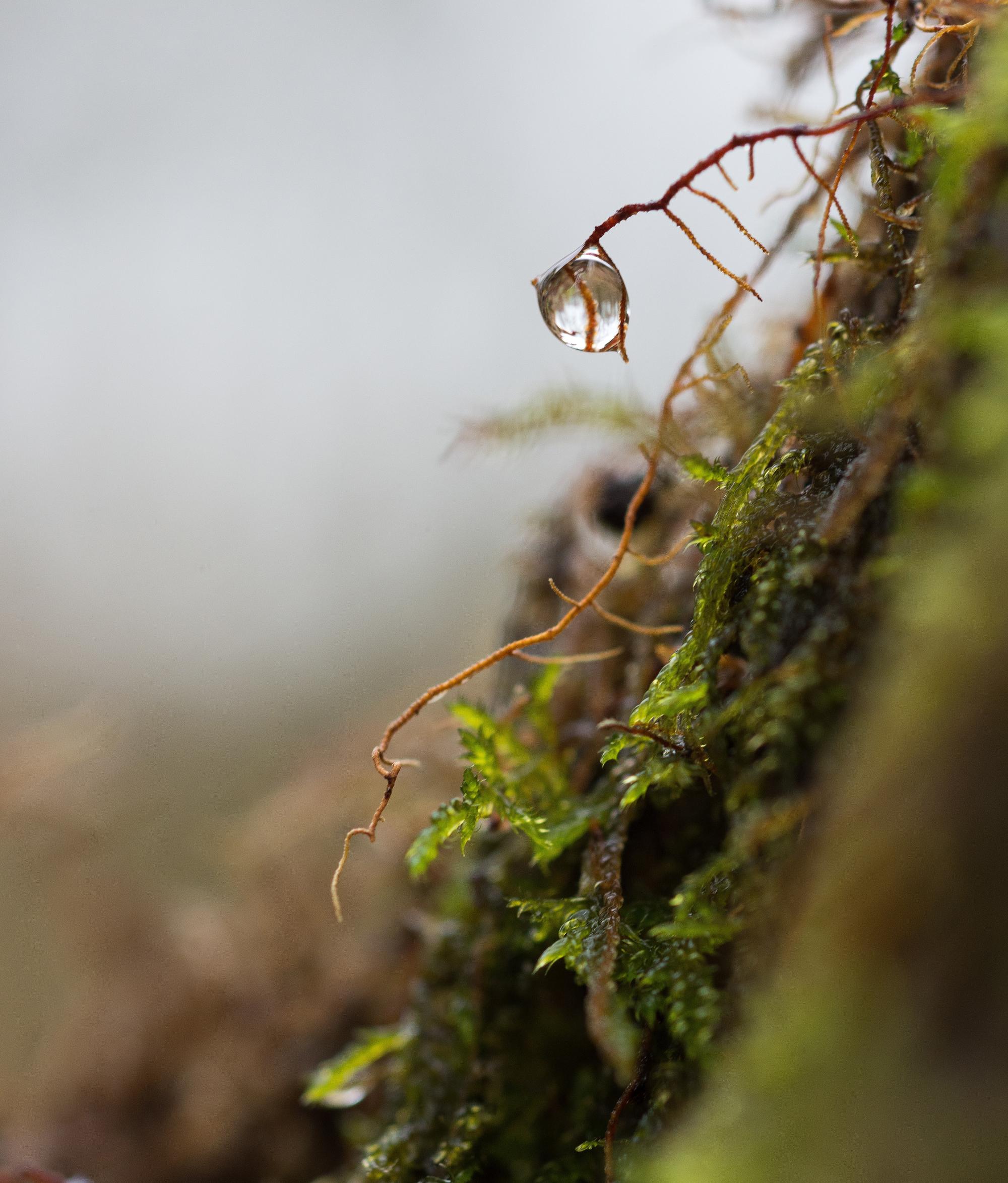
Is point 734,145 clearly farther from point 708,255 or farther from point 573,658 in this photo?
point 573,658

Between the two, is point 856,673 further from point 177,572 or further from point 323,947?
point 177,572

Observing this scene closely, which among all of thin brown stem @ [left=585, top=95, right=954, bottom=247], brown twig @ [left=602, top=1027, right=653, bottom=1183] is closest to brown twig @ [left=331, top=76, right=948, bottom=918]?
thin brown stem @ [left=585, top=95, right=954, bottom=247]

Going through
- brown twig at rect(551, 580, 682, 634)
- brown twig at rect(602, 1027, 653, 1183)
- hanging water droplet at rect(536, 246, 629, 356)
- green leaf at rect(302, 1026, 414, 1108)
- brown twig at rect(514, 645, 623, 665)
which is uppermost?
hanging water droplet at rect(536, 246, 629, 356)

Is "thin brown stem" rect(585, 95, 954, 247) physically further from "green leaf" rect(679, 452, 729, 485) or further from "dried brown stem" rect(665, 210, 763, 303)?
"green leaf" rect(679, 452, 729, 485)

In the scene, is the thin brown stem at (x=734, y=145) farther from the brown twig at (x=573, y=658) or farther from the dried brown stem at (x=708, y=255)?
the brown twig at (x=573, y=658)

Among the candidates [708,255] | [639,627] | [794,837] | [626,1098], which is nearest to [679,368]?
[708,255]

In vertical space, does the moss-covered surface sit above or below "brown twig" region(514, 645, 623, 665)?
below

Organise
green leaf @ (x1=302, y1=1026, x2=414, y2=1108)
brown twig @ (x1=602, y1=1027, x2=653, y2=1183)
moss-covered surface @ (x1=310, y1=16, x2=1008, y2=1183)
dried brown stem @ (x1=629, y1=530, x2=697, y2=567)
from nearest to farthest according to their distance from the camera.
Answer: moss-covered surface @ (x1=310, y1=16, x2=1008, y2=1183) < brown twig @ (x1=602, y1=1027, x2=653, y2=1183) < dried brown stem @ (x1=629, y1=530, x2=697, y2=567) < green leaf @ (x1=302, y1=1026, x2=414, y2=1108)
